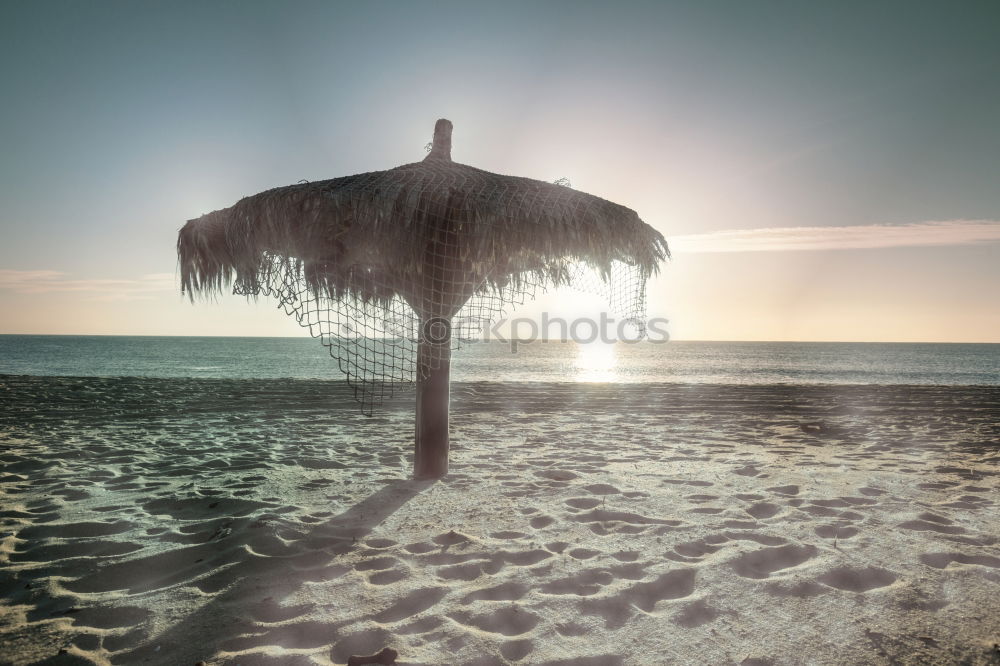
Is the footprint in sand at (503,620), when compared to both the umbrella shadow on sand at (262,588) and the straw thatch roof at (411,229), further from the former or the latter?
the straw thatch roof at (411,229)

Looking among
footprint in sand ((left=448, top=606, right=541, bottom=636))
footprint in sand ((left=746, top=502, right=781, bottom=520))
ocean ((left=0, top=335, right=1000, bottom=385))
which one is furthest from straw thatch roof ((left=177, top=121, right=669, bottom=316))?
ocean ((left=0, top=335, right=1000, bottom=385))

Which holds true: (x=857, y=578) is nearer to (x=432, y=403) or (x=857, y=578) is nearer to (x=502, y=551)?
(x=502, y=551)

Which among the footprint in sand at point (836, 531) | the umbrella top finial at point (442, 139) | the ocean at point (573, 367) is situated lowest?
the ocean at point (573, 367)

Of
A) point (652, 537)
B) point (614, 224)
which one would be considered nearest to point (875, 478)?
point (652, 537)

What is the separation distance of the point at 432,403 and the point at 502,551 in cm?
169

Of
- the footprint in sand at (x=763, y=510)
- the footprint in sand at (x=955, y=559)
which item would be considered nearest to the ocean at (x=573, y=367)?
the footprint in sand at (x=763, y=510)

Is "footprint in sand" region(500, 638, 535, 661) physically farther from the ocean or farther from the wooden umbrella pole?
the ocean

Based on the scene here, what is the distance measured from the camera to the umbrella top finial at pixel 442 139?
183 inches

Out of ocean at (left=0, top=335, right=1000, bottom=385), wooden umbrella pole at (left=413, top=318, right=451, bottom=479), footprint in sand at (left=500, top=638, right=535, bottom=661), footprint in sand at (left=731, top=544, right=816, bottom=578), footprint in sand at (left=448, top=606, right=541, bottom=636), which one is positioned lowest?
ocean at (left=0, top=335, right=1000, bottom=385)

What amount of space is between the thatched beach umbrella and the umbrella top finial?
13 mm

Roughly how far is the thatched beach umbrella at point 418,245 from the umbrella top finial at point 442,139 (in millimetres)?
13

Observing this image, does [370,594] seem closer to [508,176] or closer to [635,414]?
[508,176]

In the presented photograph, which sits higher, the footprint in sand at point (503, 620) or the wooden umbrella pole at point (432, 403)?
the wooden umbrella pole at point (432, 403)

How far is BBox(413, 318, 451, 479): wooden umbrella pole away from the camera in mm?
4199
